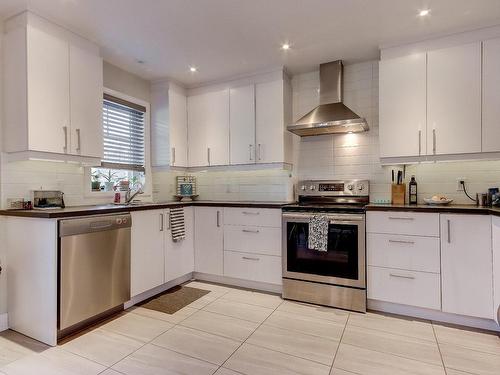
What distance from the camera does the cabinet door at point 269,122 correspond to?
340 centimetres

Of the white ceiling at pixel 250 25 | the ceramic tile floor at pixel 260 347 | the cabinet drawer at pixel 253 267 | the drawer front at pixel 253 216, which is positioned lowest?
the ceramic tile floor at pixel 260 347

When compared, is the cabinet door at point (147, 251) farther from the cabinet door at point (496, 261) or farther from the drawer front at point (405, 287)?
the cabinet door at point (496, 261)

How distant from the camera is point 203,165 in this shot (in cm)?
387

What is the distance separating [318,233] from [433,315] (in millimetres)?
1145

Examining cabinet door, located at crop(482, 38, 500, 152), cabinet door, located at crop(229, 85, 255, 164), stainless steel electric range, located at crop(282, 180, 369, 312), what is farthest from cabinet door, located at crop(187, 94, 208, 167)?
cabinet door, located at crop(482, 38, 500, 152)

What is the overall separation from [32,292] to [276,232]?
2.11m

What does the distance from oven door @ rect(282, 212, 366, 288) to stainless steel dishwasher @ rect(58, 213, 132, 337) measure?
1.54 meters

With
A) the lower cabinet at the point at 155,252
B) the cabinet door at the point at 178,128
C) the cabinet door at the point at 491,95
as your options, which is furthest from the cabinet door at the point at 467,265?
the cabinet door at the point at 178,128

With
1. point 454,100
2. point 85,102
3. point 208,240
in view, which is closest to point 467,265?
point 454,100

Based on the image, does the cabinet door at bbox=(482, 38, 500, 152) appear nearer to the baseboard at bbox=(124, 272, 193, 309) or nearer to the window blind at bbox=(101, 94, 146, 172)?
the baseboard at bbox=(124, 272, 193, 309)

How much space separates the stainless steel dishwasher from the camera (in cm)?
216

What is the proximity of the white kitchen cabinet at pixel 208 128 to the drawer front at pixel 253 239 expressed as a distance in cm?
92

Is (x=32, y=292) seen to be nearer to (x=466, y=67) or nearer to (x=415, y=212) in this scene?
(x=415, y=212)

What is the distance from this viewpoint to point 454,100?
2625 mm
